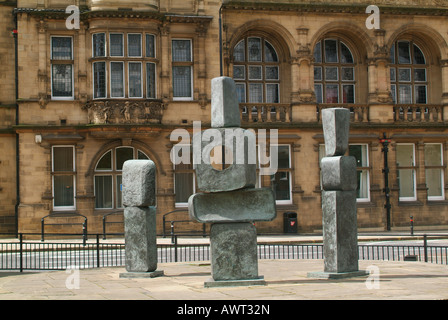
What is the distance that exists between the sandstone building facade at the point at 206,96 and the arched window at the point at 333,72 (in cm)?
6

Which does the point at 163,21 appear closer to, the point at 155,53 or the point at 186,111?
the point at 155,53

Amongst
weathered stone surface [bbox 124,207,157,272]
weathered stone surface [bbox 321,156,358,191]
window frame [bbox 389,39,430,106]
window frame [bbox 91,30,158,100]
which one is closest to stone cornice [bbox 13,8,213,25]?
window frame [bbox 91,30,158,100]

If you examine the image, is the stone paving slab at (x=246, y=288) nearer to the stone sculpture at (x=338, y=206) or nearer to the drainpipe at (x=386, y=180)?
the stone sculpture at (x=338, y=206)

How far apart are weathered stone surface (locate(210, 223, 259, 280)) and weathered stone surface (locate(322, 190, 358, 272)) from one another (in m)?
1.71

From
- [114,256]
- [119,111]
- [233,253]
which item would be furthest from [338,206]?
[119,111]

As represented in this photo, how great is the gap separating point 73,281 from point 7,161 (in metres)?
17.8

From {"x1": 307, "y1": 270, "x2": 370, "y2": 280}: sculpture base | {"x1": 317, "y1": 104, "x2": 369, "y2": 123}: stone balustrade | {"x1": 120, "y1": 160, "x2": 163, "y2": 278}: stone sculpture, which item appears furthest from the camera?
{"x1": 317, "y1": 104, "x2": 369, "y2": 123}: stone balustrade

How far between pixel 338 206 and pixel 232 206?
218 centimetres

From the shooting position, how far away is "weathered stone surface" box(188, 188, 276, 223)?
41.4 ft

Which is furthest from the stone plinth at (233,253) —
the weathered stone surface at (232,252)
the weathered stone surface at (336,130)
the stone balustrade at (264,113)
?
the stone balustrade at (264,113)

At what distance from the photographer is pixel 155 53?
30359 mm

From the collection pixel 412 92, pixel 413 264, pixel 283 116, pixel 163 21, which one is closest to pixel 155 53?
pixel 163 21

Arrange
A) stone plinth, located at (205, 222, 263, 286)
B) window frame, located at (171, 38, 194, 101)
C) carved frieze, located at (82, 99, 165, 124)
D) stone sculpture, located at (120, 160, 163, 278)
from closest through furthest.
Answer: stone plinth, located at (205, 222, 263, 286), stone sculpture, located at (120, 160, 163, 278), carved frieze, located at (82, 99, 165, 124), window frame, located at (171, 38, 194, 101)

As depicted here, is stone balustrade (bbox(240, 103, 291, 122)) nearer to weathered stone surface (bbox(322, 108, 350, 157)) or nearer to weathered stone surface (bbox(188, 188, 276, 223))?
weathered stone surface (bbox(322, 108, 350, 157))
